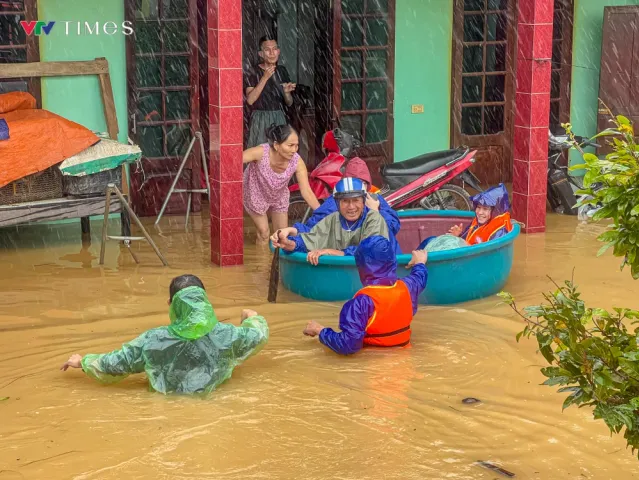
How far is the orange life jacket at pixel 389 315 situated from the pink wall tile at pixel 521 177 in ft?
15.4

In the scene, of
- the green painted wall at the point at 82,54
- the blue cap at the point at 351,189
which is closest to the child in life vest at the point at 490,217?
the blue cap at the point at 351,189

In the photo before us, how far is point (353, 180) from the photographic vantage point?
9.05m

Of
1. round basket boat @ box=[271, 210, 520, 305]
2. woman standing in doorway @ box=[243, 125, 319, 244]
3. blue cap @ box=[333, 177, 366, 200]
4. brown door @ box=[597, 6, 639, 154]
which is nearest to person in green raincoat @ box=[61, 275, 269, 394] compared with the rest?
round basket boat @ box=[271, 210, 520, 305]

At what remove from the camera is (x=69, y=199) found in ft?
36.3

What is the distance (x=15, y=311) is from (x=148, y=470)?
3598mm

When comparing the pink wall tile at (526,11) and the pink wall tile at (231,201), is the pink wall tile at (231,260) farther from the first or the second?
the pink wall tile at (526,11)

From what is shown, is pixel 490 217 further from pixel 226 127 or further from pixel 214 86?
pixel 214 86

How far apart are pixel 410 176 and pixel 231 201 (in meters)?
2.40

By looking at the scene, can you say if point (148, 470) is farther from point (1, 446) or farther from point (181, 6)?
point (181, 6)

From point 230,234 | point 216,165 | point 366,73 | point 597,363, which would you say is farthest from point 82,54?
point 597,363

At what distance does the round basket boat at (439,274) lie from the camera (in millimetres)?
9102

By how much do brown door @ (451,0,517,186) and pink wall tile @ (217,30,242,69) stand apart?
452 centimetres

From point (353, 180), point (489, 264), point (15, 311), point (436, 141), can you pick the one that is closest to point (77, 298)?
point (15, 311)

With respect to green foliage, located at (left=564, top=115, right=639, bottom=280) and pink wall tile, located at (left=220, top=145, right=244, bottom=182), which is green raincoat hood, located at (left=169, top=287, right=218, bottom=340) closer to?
green foliage, located at (left=564, top=115, right=639, bottom=280)
